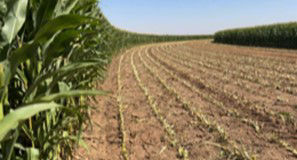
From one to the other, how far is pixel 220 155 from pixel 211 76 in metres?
6.08

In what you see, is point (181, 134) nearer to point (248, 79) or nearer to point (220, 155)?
point (220, 155)

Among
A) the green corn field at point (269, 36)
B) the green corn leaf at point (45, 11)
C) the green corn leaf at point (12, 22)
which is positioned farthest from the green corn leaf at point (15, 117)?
the green corn field at point (269, 36)

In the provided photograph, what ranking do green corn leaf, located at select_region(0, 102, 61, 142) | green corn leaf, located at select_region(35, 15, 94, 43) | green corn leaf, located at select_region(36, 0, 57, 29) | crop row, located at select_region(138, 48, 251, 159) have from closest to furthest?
1. green corn leaf, located at select_region(0, 102, 61, 142)
2. green corn leaf, located at select_region(35, 15, 94, 43)
3. green corn leaf, located at select_region(36, 0, 57, 29)
4. crop row, located at select_region(138, 48, 251, 159)

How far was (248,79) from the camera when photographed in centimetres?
895

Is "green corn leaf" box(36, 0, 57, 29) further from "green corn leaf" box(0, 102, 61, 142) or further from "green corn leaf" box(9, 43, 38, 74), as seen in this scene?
"green corn leaf" box(0, 102, 61, 142)

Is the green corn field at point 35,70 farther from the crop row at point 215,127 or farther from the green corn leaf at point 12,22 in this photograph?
the crop row at point 215,127

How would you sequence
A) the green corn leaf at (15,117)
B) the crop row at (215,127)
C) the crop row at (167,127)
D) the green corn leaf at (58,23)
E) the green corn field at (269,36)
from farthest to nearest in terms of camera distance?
the green corn field at (269,36)
the crop row at (167,127)
the crop row at (215,127)
the green corn leaf at (58,23)
the green corn leaf at (15,117)

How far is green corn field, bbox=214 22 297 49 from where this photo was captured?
996 inches

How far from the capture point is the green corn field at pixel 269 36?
25.3m

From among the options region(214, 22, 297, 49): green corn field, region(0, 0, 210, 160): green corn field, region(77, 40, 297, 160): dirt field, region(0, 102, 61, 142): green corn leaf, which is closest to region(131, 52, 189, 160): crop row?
region(77, 40, 297, 160): dirt field

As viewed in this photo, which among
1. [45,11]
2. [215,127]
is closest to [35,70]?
[45,11]

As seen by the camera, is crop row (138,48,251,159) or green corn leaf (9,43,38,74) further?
crop row (138,48,251,159)

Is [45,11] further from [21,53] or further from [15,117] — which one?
[15,117]

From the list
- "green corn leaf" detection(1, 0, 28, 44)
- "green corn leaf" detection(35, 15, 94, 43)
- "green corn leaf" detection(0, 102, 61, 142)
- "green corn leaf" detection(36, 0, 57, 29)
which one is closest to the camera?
"green corn leaf" detection(0, 102, 61, 142)
